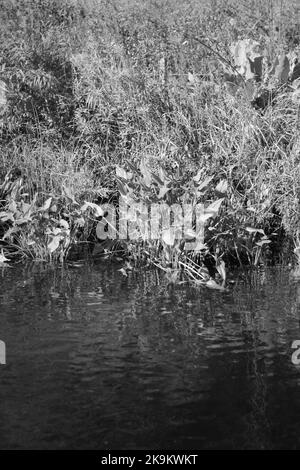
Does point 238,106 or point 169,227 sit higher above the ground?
point 238,106

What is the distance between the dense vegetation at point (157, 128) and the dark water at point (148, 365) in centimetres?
71

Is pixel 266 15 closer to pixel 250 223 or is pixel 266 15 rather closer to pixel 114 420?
pixel 250 223

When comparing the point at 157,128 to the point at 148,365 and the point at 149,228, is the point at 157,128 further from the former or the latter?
the point at 148,365

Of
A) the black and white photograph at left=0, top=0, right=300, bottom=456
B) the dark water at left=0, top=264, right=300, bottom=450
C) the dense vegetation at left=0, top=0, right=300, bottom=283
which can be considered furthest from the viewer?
the dense vegetation at left=0, top=0, right=300, bottom=283

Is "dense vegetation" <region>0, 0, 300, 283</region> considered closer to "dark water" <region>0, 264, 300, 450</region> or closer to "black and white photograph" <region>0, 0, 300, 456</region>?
"black and white photograph" <region>0, 0, 300, 456</region>

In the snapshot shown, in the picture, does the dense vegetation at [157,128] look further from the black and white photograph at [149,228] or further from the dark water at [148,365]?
the dark water at [148,365]

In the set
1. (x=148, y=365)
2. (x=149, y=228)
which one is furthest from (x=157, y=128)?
(x=148, y=365)

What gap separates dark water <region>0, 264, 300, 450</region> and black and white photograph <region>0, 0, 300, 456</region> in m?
0.02

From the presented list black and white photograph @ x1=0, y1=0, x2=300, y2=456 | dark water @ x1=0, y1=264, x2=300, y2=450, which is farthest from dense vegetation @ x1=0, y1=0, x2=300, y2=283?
dark water @ x1=0, y1=264, x2=300, y2=450

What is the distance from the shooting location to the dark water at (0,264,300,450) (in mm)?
4254

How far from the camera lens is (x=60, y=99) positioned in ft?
31.5

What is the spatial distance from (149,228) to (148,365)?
97.3 inches

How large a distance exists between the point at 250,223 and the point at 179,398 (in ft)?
11.2
